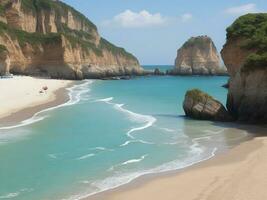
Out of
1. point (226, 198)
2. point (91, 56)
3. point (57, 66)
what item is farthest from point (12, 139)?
point (91, 56)

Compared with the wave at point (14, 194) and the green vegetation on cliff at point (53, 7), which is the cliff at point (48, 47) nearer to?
the green vegetation on cliff at point (53, 7)

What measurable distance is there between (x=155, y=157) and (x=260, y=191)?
7.34 metres

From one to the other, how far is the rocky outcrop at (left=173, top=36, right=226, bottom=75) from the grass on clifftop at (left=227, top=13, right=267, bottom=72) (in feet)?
361

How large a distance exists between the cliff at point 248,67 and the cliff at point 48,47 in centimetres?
5172

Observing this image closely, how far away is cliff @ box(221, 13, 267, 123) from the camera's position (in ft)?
103

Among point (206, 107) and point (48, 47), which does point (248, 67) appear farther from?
point (48, 47)

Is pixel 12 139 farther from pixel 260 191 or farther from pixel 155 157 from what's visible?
pixel 260 191

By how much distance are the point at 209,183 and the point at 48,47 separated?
92529 millimetres

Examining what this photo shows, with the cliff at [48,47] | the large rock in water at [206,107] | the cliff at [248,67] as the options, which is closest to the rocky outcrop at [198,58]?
the cliff at [48,47]

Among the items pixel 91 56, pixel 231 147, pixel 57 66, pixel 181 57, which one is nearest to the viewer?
pixel 231 147

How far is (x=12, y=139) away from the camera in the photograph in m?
25.1

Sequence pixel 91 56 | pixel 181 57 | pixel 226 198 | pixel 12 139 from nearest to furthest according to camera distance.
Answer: pixel 226 198
pixel 12 139
pixel 91 56
pixel 181 57

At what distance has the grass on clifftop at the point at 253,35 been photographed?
31.8 metres

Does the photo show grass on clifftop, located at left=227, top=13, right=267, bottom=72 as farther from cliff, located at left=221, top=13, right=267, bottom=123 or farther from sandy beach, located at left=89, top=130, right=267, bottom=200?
sandy beach, located at left=89, top=130, right=267, bottom=200
